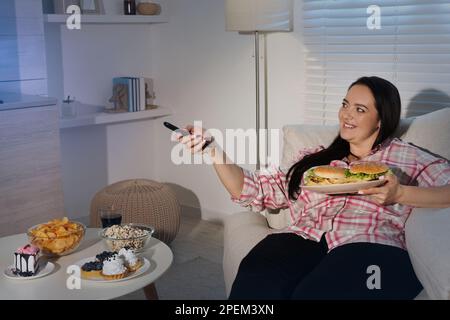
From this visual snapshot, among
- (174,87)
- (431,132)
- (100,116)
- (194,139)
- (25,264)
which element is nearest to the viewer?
(25,264)

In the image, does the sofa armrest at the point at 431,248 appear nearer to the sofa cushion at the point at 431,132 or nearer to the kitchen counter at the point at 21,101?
the sofa cushion at the point at 431,132

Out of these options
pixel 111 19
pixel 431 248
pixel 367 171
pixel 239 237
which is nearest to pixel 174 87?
pixel 111 19

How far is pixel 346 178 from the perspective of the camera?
7.06 feet

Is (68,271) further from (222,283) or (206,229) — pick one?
(206,229)

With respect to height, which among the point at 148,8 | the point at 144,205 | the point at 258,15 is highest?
the point at 148,8

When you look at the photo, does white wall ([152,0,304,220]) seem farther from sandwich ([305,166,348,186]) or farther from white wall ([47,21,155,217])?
sandwich ([305,166,348,186])

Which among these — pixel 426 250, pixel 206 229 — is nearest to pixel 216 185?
pixel 206 229

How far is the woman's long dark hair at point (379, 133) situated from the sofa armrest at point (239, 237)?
7.0 inches

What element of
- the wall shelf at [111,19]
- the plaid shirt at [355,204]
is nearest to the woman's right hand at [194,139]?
the plaid shirt at [355,204]

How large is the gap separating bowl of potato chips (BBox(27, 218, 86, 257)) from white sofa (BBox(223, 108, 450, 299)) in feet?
1.72

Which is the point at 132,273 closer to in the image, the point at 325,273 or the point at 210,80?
the point at 325,273

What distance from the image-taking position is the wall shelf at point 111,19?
152 inches

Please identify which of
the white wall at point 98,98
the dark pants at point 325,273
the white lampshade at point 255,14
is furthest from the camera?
the white wall at point 98,98

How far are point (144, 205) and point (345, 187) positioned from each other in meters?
1.63
